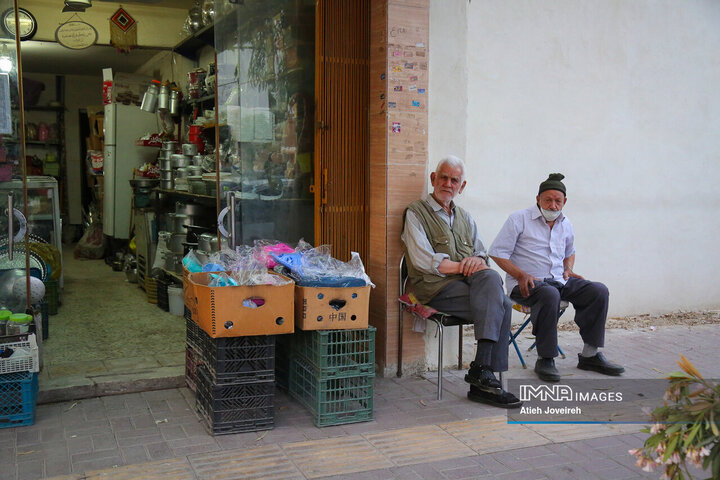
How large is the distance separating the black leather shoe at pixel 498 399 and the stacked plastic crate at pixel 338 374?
79 centimetres

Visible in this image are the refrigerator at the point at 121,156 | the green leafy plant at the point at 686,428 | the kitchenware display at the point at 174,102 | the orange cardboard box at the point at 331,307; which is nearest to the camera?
the green leafy plant at the point at 686,428

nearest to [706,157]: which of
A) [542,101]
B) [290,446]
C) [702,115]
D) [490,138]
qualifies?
[702,115]

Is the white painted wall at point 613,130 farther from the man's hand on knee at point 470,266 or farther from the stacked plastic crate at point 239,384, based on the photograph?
the stacked plastic crate at point 239,384

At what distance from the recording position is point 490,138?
19.5 feet

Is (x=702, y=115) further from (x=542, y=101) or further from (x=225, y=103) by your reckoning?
(x=225, y=103)

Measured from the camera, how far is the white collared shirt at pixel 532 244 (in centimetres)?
516

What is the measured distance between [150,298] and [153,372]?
2639 millimetres

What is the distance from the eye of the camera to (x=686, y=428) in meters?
1.83

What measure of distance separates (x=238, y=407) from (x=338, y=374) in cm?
60

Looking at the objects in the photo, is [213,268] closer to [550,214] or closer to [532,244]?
[532,244]

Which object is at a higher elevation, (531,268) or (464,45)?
(464,45)

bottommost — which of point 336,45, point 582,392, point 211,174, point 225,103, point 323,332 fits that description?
point 582,392

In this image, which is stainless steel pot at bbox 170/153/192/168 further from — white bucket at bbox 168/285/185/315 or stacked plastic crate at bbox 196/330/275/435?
stacked plastic crate at bbox 196/330/275/435

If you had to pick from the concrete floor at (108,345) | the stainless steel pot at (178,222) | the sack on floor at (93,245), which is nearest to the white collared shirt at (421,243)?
the concrete floor at (108,345)
